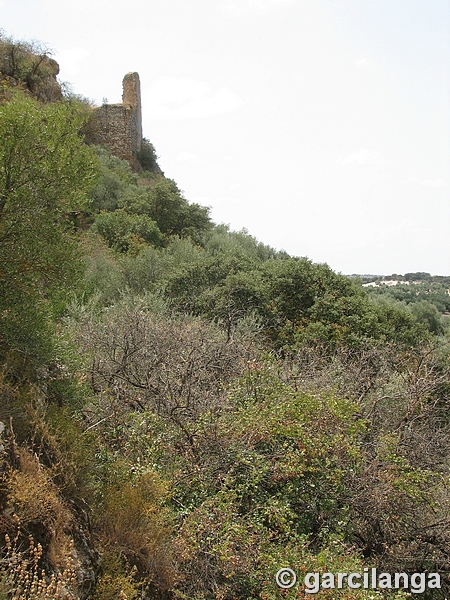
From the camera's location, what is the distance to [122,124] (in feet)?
87.4

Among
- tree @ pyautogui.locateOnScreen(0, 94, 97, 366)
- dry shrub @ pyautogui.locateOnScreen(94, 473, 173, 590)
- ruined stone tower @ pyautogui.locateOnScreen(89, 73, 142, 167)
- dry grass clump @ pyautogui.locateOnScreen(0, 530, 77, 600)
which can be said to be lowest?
dry shrub @ pyautogui.locateOnScreen(94, 473, 173, 590)

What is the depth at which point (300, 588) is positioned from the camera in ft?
12.2

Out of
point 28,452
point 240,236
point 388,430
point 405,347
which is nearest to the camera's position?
point 28,452

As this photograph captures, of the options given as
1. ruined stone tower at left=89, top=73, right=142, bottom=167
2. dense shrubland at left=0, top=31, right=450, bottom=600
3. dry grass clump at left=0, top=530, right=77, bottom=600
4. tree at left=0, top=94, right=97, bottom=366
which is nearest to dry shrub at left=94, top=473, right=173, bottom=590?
dense shrubland at left=0, top=31, right=450, bottom=600

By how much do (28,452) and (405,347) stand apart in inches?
432

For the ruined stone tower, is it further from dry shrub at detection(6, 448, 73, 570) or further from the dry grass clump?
the dry grass clump

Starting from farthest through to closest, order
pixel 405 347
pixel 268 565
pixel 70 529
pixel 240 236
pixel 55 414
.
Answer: pixel 240 236, pixel 405 347, pixel 55 414, pixel 268 565, pixel 70 529

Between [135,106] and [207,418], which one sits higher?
[135,106]

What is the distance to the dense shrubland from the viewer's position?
3482 millimetres

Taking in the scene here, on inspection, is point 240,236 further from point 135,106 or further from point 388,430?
point 388,430

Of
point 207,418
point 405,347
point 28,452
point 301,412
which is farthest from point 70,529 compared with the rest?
point 405,347

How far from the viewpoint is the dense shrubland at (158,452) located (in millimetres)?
3482

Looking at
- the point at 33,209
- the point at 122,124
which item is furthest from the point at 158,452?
the point at 122,124

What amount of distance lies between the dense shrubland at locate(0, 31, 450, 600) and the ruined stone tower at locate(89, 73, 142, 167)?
2147cm
